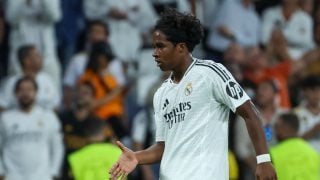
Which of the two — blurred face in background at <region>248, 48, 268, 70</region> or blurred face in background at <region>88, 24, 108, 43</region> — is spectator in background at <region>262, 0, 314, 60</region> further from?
blurred face in background at <region>88, 24, 108, 43</region>

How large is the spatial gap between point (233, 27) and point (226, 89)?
791cm

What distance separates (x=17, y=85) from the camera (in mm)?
12383

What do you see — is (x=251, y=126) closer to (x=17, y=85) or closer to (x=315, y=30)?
(x=17, y=85)

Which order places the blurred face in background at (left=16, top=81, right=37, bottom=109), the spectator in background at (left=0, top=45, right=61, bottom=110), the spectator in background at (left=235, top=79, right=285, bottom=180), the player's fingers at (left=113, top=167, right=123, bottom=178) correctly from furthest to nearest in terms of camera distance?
1. the spectator in background at (left=0, top=45, right=61, bottom=110)
2. the spectator in background at (left=235, top=79, right=285, bottom=180)
3. the blurred face in background at (left=16, top=81, right=37, bottom=109)
4. the player's fingers at (left=113, top=167, right=123, bottom=178)

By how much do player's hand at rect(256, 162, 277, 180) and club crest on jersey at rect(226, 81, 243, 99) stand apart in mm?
474

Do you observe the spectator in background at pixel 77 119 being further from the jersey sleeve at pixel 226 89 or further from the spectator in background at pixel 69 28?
the jersey sleeve at pixel 226 89

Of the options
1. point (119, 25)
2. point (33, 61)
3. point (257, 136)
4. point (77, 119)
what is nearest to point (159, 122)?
point (257, 136)

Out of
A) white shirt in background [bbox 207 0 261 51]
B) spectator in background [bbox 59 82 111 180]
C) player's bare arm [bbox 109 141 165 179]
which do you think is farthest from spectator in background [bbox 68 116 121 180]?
white shirt in background [bbox 207 0 261 51]

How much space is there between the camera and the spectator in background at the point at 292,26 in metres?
15.2

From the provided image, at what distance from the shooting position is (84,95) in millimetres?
12695

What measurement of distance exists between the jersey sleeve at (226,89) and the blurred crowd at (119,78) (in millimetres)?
3536

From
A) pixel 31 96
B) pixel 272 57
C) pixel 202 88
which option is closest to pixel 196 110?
pixel 202 88

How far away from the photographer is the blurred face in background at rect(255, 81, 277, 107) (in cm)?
1302

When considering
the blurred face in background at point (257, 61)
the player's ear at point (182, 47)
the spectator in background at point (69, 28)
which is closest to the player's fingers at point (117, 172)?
the player's ear at point (182, 47)
